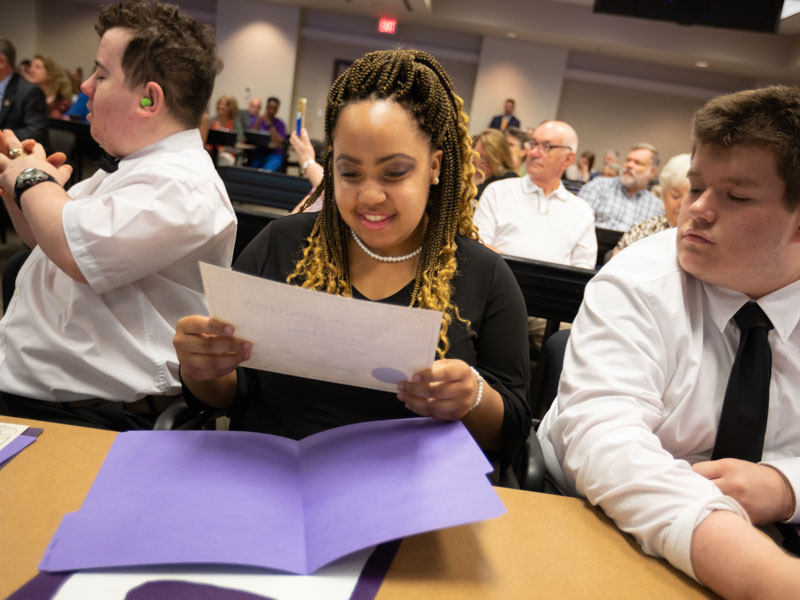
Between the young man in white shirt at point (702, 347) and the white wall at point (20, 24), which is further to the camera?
the white wall at point (20, 24)

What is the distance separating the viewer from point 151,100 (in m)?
1.39

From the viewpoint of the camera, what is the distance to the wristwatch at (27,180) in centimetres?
123

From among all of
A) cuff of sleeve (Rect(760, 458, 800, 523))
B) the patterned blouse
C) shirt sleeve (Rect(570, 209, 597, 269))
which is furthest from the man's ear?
shirt sleeve (Rect(570, 209, 597, 269))

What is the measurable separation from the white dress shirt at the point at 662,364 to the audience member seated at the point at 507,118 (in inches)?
482

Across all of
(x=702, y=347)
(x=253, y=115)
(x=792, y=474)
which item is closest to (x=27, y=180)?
(x=702, y=347)

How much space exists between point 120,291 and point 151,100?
48 centimetres

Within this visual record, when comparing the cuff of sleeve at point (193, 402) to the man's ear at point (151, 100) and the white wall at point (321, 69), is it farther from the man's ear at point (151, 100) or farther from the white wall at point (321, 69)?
the white wall at point (321, 69)

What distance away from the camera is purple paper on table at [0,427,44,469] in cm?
77

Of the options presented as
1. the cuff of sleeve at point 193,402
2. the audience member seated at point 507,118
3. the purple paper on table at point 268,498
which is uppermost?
the audience member seated at point 507,118

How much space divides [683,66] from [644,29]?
2379 mm

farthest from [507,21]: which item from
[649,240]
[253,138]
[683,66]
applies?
[649,240]

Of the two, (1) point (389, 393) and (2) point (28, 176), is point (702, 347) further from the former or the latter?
(2) point (28, 176)

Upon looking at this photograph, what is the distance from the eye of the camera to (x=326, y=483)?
0.77m

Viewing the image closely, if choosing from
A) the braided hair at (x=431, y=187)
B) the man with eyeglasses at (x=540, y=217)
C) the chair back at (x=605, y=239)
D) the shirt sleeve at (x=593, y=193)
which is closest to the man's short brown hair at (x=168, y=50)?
the braided hair at (x=431, y=187)
